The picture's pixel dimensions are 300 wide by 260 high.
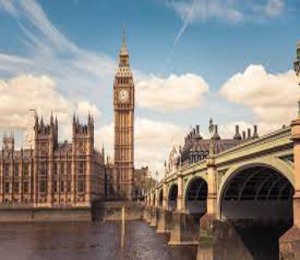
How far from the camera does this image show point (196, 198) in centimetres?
7750

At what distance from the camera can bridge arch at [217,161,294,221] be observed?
Answer: 171 ft

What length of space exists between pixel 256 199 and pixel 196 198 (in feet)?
74.5

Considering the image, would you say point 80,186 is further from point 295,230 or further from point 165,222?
point 295,230

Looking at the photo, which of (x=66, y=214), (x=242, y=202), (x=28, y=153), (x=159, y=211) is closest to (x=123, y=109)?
(x=28, y=153)

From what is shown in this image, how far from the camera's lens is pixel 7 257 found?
6669cm

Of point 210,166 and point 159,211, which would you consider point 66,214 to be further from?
point 210,166

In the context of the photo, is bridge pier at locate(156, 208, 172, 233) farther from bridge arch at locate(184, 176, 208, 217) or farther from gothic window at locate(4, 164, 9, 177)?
gothic window at locate(4, 164, 9, 177)

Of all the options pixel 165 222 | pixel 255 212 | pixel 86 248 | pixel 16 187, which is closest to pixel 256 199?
pixel 255 212

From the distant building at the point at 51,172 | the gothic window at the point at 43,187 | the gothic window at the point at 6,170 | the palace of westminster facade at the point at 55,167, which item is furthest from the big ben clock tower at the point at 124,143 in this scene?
the gothic window at the point at 6,170

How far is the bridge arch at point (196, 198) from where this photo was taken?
7531 centimetres

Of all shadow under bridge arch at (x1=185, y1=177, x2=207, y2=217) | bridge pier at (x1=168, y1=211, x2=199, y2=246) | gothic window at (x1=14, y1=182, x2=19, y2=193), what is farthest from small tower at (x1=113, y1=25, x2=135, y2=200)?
bridge pier at (x1=168, y1=211, x2=199, y2=246)

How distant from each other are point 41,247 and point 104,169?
113 metres

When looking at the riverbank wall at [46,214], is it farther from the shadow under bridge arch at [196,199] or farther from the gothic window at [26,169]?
the shadow under bridge arch at [196,199]

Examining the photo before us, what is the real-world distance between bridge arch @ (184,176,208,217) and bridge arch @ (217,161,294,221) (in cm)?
1872
